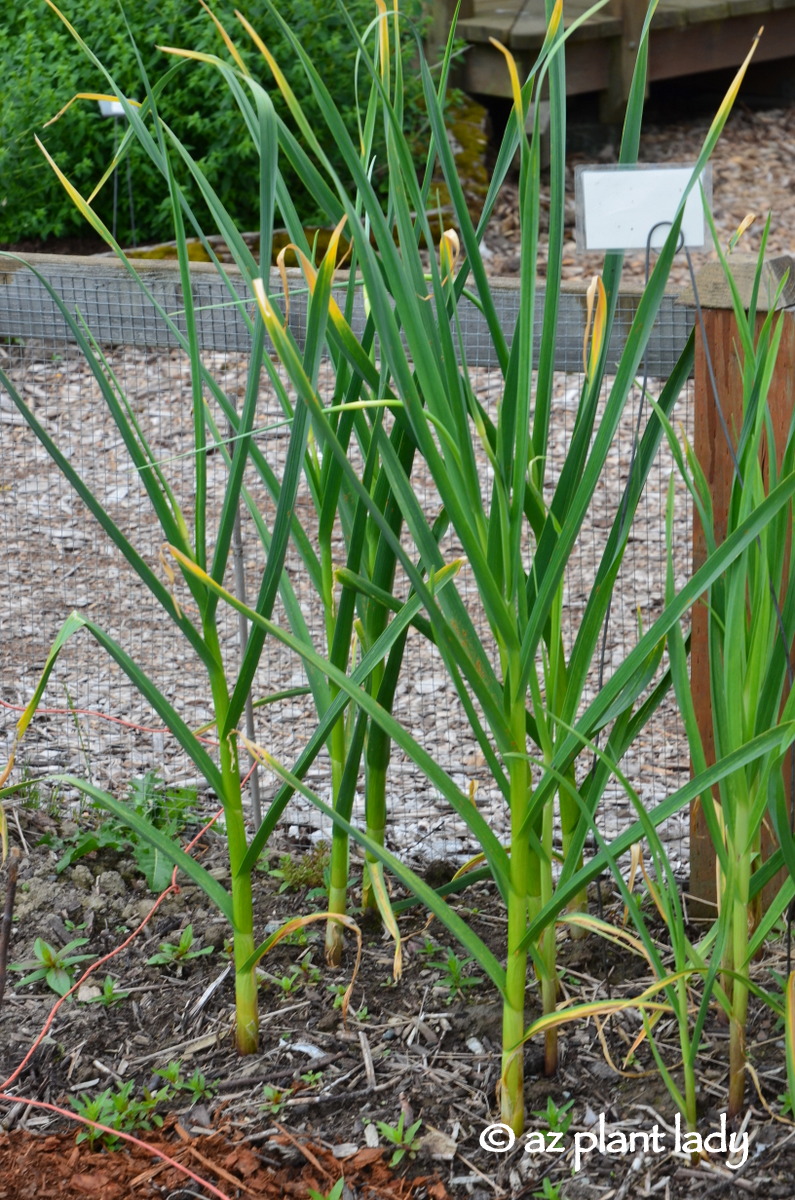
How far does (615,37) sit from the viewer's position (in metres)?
5.94

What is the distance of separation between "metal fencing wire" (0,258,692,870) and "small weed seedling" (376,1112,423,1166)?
0.47 m

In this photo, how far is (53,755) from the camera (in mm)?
2443

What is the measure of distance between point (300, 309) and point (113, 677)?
1.11 metres

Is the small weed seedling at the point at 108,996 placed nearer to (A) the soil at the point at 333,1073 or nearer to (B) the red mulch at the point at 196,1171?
(A) the soil at the point at 333,1073

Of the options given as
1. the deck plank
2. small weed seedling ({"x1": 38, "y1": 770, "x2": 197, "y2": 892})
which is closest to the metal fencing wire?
small weed seedling ({"x1": 38, "y1": 770, "x2": 197, "y2": 892})

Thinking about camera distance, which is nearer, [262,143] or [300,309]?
[262,143]

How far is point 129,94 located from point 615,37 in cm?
261

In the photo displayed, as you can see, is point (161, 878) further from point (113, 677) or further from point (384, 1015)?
point (113, 677)

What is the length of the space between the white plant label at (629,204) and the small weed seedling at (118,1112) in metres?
1.20

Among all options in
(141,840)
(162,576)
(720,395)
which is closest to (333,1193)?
(141,840)

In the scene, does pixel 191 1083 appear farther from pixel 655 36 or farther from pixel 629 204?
pixel 655 36

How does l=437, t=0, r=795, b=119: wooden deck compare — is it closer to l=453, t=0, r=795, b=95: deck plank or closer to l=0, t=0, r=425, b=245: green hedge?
l=453, t=0, r=795, b=95: deck plank

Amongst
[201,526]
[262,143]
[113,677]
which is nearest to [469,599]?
[113,677]

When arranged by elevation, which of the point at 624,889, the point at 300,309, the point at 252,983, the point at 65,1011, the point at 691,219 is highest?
the point at 691,219
